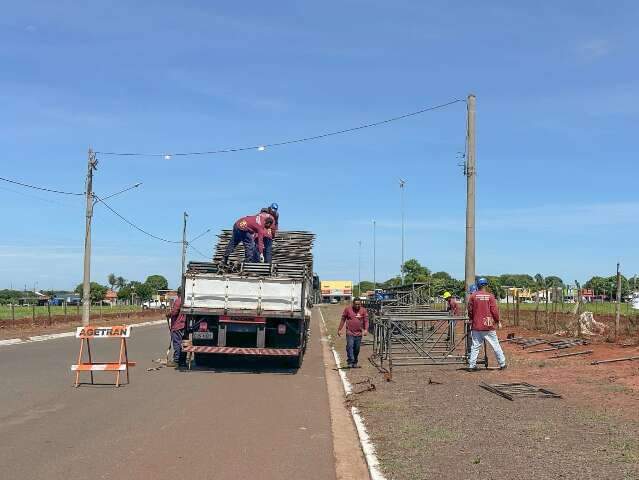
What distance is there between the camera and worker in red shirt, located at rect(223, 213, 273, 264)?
1823 centimetres

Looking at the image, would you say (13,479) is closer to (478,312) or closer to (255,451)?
(255,451)

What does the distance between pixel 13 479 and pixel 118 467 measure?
0.91 m

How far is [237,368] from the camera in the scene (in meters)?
16.4

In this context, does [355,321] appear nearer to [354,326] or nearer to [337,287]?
[354,326]

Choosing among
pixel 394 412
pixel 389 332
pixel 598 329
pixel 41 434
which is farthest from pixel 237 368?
pixel 598 329

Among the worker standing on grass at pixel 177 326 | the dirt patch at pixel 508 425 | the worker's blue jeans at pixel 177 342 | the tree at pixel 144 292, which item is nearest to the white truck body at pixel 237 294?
the worker standing on grass at pixel 177 326

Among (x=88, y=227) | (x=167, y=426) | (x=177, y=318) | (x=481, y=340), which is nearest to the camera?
(x=167, y=426)

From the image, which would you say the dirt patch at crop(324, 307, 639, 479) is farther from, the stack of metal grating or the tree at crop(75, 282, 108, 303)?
the tree at crop(75, 282, 108, 303)

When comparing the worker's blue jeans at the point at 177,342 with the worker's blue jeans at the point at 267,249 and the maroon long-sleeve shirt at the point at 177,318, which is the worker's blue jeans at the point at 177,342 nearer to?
the maroon long-sleeve shirt at the point at 177,318

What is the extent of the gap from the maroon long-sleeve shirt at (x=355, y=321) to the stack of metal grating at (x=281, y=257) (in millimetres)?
1432

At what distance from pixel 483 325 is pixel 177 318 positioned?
6748 millimetres

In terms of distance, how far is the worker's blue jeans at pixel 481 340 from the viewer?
14.0 metres

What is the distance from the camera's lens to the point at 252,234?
18.3 metres

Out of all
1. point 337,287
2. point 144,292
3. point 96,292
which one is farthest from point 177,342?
point 96,292
